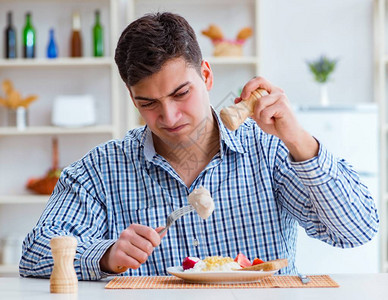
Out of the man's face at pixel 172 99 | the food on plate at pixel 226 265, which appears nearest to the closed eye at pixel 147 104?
the man's face at pixel 172 99

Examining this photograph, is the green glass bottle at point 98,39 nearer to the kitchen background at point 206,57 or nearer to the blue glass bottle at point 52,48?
the kitchen background at point 206,57

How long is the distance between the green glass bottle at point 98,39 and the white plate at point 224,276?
3.25 metres

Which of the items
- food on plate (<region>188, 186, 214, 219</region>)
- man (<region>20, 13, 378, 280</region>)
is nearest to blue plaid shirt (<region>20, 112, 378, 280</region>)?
man (<region>20, 13, 378, 280</region>)

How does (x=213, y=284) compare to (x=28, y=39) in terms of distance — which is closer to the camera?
(x=213, y=284)

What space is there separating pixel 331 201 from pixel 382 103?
3.04m

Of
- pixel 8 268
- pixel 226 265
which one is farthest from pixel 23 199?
pixel 226 265

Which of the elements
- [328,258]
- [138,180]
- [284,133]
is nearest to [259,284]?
[284,133]

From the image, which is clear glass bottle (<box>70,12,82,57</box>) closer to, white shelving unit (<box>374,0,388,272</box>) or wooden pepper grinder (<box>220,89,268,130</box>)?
white shelving unit (<box>374,0,388,272</box>)

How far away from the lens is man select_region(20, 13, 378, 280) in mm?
1646

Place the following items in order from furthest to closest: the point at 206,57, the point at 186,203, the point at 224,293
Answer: the point at 206,57 → the point at 186,203 → the point at 224,293

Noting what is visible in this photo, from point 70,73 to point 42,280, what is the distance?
126 inches

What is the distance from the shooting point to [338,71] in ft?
15.1

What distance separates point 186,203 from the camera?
72.1 inches

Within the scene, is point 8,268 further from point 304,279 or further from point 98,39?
point 304,279
